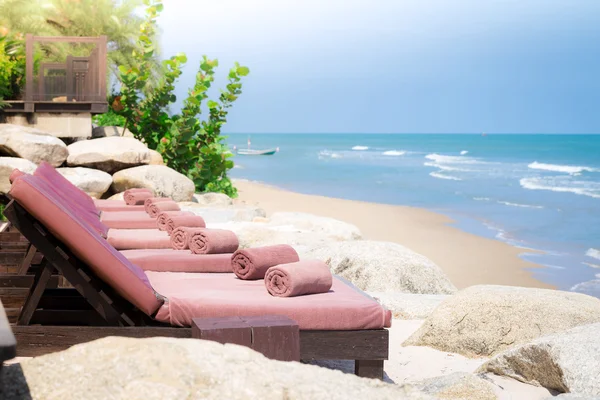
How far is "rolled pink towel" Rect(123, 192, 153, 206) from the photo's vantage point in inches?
370

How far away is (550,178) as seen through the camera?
111 ft

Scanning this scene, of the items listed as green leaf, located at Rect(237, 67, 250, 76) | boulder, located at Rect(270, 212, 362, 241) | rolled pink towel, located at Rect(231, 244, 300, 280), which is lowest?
boulder, located at Rect(270, 212, 362, 241)

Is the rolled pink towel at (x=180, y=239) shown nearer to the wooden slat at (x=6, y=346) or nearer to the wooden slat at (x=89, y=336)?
the wooden slat at (x=89, y=336)

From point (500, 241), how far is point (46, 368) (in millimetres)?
13035

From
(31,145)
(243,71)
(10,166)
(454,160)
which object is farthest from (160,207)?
(454,160)

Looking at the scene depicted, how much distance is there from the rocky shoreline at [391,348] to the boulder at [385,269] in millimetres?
10

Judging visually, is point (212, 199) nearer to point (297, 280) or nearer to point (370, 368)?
point (297, 280)

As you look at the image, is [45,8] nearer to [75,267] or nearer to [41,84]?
[41,84]

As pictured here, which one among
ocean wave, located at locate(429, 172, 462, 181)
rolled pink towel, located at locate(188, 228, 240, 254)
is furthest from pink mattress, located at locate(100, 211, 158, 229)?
ocean wave, located at locate(429, 172, 462, 181)

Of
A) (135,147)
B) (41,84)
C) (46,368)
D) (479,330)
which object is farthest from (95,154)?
→ (46,368)

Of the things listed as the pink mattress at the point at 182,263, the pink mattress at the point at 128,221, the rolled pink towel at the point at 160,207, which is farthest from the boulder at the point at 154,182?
the pink mattress at the point at 182,263

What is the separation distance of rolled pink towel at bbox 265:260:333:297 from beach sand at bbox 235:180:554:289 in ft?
19.9

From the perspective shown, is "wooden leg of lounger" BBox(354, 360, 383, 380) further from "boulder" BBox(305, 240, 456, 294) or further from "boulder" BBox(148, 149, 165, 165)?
"boulder" BBox(148, 149, 165, 165)

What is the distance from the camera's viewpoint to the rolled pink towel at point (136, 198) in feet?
30.8
